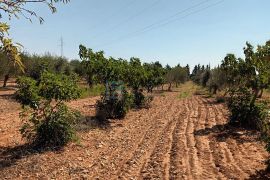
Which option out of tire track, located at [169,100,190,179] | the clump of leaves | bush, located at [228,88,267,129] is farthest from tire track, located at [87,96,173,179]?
bush, located at [228,88,267,129]

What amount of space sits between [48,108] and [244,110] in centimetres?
886

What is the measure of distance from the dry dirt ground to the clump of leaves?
0.50 meters

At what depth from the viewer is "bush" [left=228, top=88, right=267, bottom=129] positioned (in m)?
15.5

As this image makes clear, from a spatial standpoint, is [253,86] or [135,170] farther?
[253,86]

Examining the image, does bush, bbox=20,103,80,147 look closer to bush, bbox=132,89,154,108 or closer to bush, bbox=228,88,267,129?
bush, bbox=228,88,267,129

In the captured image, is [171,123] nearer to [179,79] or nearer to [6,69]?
[6,69]

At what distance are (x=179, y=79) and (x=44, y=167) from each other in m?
57.5

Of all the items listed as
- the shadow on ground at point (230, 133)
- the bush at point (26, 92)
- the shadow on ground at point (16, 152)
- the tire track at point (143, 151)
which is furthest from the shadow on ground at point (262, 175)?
the bush at point (26, 92)

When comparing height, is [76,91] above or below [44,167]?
above

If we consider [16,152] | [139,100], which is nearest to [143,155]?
[16,152]

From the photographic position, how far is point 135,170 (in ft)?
31.3

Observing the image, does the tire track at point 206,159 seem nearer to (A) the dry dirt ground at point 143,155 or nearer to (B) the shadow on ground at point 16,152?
(A) the dry dirt ground at point 143,155

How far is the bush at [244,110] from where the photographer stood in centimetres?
1552

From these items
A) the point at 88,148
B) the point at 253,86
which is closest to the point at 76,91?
the point at 88,148
